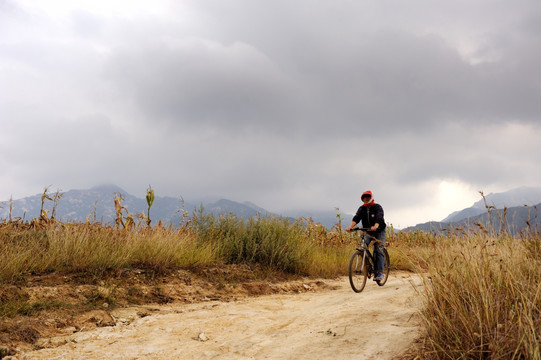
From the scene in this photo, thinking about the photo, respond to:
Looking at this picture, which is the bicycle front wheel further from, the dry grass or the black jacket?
the dry grass

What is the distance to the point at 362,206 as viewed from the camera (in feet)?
32.5

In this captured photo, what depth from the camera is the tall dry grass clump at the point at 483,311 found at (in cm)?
326

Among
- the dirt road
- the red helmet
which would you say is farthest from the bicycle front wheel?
the dirt road

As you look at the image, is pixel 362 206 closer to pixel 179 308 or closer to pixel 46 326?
pixel 179 308

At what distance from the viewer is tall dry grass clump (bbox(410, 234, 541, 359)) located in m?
3.26

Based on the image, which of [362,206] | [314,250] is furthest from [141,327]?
[314,250]

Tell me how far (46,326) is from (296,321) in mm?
3927

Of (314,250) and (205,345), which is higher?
(314,250)

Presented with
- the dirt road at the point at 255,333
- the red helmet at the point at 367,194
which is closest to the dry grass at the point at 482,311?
the dirt road at the point at 255,333

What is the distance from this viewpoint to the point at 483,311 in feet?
12.1

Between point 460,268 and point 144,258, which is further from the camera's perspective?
point 144,258

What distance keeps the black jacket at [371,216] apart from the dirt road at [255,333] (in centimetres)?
246

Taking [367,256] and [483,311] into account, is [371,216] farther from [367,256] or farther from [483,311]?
[483,311]

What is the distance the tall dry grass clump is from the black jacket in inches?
190
